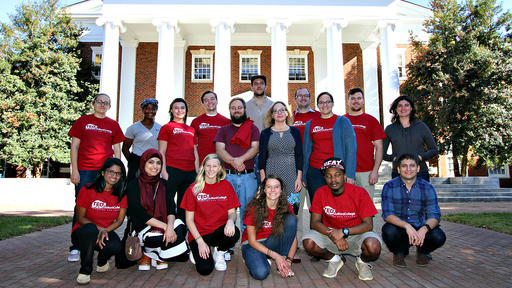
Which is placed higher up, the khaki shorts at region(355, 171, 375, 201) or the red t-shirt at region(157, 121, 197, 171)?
the red t-shirt at region(157, 121, 197, 171)

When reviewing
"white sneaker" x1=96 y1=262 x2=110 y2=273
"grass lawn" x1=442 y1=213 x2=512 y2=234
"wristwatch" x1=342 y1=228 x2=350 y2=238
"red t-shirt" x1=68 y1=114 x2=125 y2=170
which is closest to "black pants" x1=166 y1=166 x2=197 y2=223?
"red t-shirt" x1=68 y1=114 x2=125 y2=170

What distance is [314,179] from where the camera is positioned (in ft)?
15.1

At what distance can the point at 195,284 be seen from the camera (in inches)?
137

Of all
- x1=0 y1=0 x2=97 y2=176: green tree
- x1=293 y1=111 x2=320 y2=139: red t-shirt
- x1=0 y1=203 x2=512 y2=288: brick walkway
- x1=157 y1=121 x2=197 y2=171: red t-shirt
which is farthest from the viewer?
x1=0 y1=0 x2=97 y2=176: green tree

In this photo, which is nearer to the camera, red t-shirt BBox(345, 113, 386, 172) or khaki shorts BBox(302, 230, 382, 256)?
khaki shorts BBox(302, 230, 382, 256)

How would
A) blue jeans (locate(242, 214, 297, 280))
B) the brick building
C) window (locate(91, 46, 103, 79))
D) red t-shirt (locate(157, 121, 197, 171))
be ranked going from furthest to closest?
window (locate(91, 46, 103, 79))
the brick building
red t-shirt (locate(157, 121, 197, 171))
blue jeans (locate(242, 214, 297, 280))

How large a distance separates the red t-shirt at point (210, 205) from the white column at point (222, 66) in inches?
485

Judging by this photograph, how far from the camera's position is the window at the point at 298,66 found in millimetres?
21303

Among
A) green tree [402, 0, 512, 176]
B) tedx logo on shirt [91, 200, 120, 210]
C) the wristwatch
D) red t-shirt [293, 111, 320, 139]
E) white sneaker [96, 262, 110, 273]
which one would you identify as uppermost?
green tree [402, 0, 512, 176]

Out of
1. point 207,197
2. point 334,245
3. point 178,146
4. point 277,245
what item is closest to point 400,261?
point 334,245

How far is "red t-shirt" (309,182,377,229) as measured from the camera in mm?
3838

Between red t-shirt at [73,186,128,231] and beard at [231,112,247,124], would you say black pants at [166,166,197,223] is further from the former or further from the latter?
beard at [231,112,247,124]

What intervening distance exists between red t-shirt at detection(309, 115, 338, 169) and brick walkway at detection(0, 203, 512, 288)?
138 centimetres

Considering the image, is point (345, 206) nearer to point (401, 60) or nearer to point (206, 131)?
point (206, 131)
